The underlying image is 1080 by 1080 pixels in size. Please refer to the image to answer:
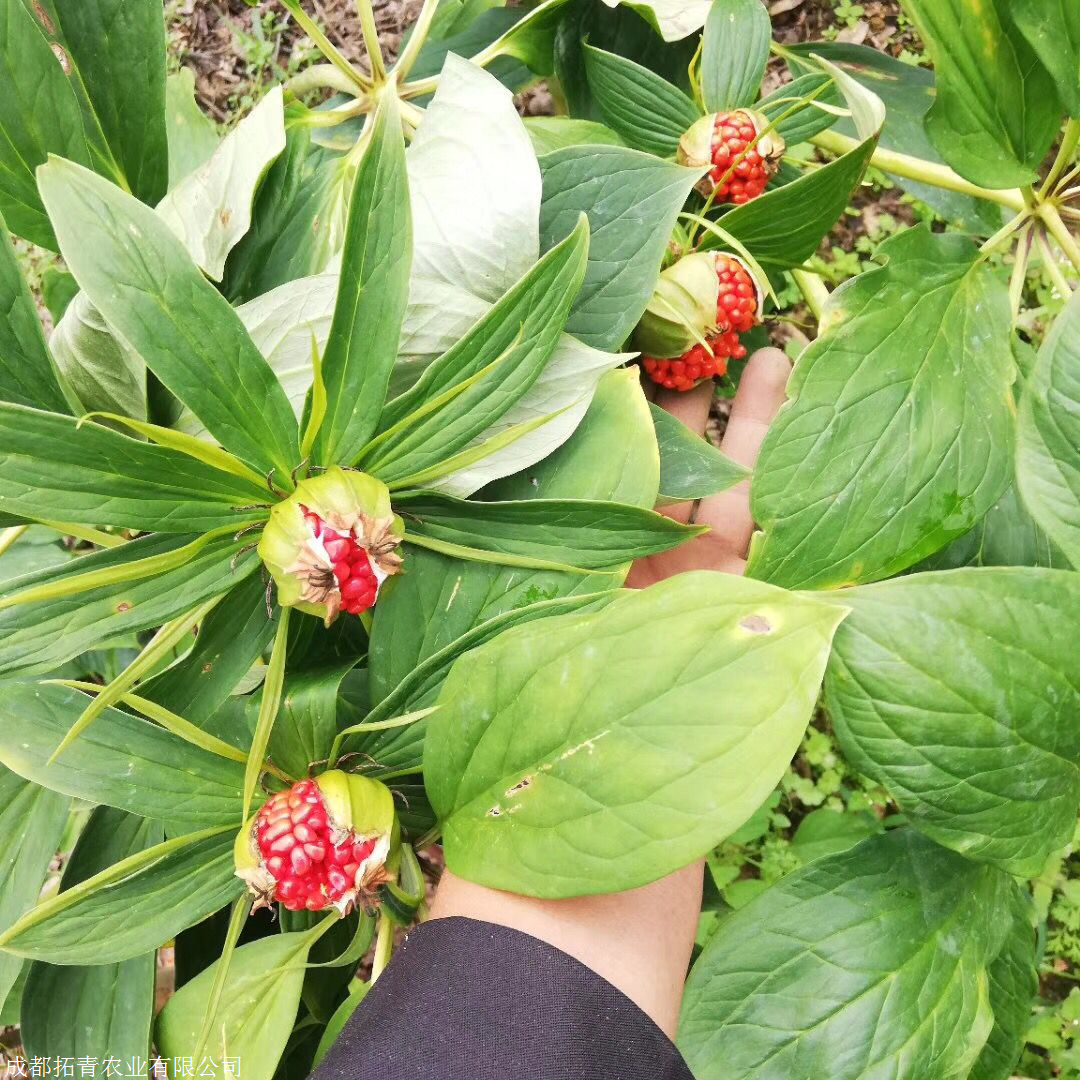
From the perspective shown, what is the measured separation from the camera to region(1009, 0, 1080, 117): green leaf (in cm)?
62

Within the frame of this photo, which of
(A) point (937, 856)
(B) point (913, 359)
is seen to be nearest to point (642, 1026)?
(A) point (937, 856)

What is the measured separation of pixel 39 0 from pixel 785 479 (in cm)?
70

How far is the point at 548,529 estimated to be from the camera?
2.16ft

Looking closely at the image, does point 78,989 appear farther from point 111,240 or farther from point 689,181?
point 689,181

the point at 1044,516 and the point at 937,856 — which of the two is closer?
the point at 1044,516

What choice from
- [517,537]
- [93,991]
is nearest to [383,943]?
[93,991]

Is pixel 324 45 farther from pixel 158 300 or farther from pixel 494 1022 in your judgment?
pixel 494 1022

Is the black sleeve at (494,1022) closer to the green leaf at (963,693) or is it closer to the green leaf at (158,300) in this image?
the green leaf at (963,693)

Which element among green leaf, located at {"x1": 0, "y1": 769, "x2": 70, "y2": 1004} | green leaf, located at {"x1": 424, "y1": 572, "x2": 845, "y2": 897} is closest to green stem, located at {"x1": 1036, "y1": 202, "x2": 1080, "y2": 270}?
green leaf, located at {"x1": 424, "y1": 572, "x2": 845, "y2": 897}

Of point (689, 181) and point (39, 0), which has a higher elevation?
point (39, 0)

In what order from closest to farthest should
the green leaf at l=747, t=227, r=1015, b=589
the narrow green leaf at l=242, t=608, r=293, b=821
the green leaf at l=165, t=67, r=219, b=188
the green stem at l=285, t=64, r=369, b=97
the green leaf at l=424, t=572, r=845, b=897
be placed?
the green leaf at l=424, t=572, r=845, b=897
the narrow green leaf at l=242, t=608, r=293, b=821
the green leaf at l=747, t=227, r=1015, b=589
the green stem at l=285, t=64, r=369, b=97
the green leaf at l=165, t=67, r=219, b=188

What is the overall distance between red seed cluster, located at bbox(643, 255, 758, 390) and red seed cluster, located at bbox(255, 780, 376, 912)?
1.61ft

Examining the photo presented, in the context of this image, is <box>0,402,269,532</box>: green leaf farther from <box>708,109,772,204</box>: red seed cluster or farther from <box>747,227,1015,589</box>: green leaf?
<box>708,109,772,204</box>: red seed cluster

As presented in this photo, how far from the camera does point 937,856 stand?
729 mm
